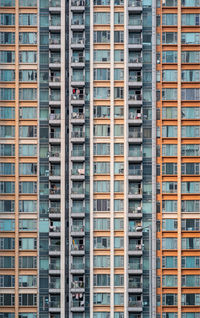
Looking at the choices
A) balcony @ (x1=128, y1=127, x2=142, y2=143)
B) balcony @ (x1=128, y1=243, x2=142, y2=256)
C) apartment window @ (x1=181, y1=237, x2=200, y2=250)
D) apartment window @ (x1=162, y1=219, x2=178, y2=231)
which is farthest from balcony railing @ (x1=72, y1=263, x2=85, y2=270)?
balcony @ (x1=128, y1=127, x2=142, y2=143)

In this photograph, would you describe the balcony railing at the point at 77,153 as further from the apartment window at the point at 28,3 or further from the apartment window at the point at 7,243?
the apartment window at the point at 28,3

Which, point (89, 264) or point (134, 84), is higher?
point (134, 84)

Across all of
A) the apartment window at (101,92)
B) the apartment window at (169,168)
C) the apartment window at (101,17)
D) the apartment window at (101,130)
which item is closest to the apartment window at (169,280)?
the apartment window at (169,168)

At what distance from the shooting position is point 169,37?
162 feet

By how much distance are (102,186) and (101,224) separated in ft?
14.4

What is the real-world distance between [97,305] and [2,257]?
1223cm

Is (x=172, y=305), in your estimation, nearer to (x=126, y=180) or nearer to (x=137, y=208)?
(x=137, y=208)

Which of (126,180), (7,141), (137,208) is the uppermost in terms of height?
(7,141)

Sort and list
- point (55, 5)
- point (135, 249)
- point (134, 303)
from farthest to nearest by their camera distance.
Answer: point (55, 5) → point (135, 249) → point (134, 303)

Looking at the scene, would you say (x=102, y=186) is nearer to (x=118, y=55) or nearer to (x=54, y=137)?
(x=54, y=137)

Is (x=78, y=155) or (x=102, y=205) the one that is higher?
(x=78, y=155)

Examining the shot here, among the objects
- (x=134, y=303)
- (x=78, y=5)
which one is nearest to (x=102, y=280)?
(x=134, y=303)

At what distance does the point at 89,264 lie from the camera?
159 feet

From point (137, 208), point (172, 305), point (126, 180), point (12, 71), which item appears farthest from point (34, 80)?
point (172, 305)
